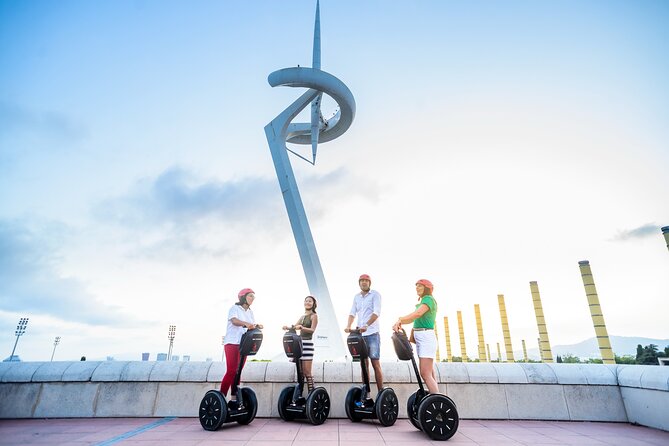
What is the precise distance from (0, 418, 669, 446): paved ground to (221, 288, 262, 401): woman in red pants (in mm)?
524

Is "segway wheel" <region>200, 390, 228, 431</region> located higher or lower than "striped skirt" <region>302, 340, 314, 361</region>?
lower

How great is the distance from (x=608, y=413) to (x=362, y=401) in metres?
Result: 3.77

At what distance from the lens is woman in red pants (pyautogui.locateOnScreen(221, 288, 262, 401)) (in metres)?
4.20

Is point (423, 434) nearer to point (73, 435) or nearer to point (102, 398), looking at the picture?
point (73, 435)

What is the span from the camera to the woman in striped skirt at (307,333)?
4.36 m

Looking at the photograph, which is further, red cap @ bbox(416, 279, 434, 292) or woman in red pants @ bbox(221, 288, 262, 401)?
woman in red pants @ bbox(221, 288, 262, 401)

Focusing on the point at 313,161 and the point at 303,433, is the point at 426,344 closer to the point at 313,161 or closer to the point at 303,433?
the point at 303,433

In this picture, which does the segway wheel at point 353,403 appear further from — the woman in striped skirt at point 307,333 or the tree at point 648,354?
the tree at point 648,354

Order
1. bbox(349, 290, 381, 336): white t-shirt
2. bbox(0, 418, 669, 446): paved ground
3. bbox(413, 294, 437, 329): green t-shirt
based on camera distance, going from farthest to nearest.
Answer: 1. bbox(349, 290, 381, 336): white t-shirt
2. bbox(413, 294, 437, 329): green t-shirt
3. bbox(0, 418, 669, 446): paved ground

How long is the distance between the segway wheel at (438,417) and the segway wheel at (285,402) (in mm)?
1836

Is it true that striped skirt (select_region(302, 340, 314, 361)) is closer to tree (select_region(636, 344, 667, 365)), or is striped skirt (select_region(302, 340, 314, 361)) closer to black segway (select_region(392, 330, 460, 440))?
black segway (select_region(392, 330, 460, 440))

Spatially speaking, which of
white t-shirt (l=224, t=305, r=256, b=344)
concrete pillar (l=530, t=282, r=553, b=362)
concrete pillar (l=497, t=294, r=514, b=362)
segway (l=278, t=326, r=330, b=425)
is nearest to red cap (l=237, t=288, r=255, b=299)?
white t-shirt (l=224, t=305, r=256, b=344)

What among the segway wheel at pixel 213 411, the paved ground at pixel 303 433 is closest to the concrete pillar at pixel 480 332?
the paved ground at pixel 303 433

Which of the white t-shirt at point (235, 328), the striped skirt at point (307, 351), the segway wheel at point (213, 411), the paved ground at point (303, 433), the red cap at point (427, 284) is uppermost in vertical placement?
the red cap at point (427, 284)
